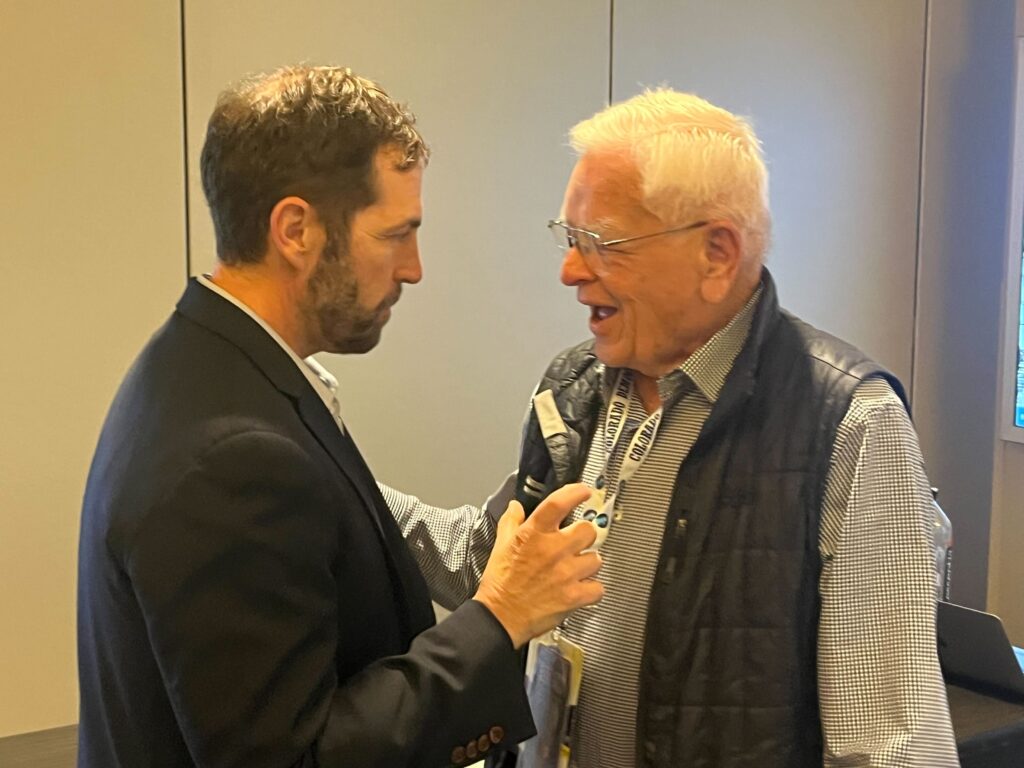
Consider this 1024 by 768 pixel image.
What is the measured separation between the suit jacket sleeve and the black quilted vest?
360mm

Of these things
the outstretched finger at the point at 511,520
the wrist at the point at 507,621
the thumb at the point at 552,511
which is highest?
the thumb at the point at 552,511

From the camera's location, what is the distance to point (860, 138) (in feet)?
10.2

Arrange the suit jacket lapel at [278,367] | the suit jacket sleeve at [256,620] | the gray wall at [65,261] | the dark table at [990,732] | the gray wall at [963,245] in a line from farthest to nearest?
the gray wall at [963,245]
the gray wall at [65,261]
the dark table at [990,732]
the suit jacket lapel at [278,367]
the suit jacket sleeve at [256,620]

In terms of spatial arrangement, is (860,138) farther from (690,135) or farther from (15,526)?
(15,526)

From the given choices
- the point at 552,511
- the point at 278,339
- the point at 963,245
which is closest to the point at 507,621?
the point at 552,511

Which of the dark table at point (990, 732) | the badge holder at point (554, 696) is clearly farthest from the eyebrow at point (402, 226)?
the dark table at point (990, 732)

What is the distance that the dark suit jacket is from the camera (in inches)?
39.9

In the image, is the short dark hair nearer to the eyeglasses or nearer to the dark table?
the eyeglasses

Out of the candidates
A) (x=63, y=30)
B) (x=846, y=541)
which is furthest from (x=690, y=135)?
(x=63, y=30)

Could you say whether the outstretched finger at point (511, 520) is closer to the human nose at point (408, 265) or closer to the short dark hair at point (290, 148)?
the human nose at point (408, 265)

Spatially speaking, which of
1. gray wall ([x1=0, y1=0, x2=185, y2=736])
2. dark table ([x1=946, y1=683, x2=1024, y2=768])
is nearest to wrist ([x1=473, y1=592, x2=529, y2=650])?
dark table ([x1=946, y1=683, x2=1024, y2=768])

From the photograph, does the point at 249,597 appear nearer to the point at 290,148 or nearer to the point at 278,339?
the point at 278,339

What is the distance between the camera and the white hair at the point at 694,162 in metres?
1.39

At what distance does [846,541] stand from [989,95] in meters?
2.49
